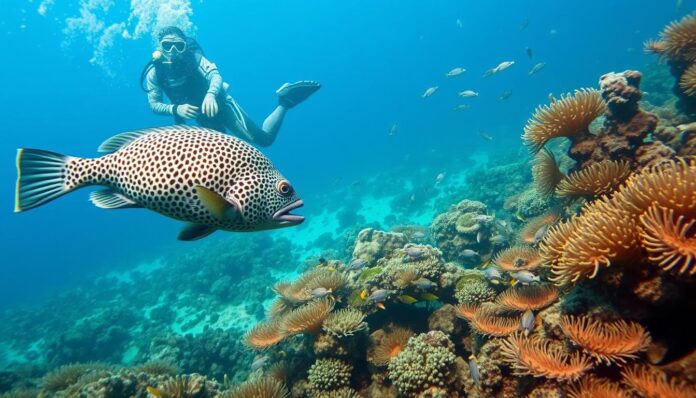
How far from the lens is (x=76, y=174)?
274cm

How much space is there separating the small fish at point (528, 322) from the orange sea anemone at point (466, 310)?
1.02 meters

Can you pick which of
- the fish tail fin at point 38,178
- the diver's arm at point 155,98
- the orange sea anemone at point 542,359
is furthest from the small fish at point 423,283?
the diver's arm at point 155,98

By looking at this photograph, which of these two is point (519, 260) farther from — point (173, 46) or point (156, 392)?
point (173, 46)

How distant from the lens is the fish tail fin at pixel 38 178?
258cm

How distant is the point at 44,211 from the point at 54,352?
308 ft

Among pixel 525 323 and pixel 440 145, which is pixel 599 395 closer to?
pixel 525 323

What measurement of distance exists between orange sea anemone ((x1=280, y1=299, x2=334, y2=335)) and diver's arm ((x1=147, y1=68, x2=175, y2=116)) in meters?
7.07

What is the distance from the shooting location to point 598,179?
4102 mm

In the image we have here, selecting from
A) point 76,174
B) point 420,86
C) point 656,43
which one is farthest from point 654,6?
point 76,174

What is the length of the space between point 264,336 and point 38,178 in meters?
3.90

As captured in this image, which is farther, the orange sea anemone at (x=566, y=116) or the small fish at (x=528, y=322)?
the orange sea anemone at (x=566, y=116)

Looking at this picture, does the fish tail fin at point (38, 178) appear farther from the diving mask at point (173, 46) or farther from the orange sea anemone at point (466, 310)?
the diving mask at point (173, 46)

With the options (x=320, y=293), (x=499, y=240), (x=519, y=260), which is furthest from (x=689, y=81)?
(x=320, y=293)

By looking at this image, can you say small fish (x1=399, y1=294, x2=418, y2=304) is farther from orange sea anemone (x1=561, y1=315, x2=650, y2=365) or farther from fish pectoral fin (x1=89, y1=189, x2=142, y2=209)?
fish pectoral fin (x1=89, y1=189, x2=142, y2=209)
